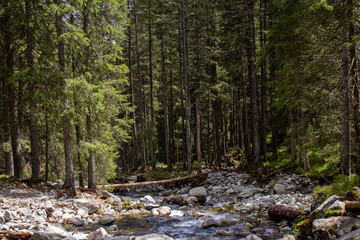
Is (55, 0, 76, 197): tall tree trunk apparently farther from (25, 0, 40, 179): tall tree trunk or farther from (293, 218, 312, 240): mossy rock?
(293, 218, 312, 240): mossy rock

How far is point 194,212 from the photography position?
11.3m

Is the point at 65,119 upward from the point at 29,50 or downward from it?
downward

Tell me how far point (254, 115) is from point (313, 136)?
910 cm

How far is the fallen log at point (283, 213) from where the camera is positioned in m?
8.76

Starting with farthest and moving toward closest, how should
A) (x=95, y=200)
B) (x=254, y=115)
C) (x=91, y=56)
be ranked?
(x=254, y=115) → (x=91, y=56) → (x=95, y=200)

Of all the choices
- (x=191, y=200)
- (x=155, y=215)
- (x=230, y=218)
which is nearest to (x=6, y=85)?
(x=155, y=215)

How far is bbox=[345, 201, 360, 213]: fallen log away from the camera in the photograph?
552 cm

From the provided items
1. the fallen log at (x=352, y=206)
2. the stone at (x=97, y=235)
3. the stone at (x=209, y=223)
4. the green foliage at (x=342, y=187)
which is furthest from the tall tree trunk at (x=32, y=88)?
the fallen log at (x=352, y=206)

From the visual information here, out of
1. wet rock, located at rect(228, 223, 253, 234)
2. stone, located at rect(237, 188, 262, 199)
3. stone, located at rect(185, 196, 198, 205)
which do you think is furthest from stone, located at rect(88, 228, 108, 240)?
stone, located at rect(237, 188, 262, 199)

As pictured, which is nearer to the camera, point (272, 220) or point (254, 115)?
point (272, 220)

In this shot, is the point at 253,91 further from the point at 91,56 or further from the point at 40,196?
the point at 40,196

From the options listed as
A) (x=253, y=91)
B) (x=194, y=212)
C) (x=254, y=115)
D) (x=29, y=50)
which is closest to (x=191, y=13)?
(x=253, y=91)

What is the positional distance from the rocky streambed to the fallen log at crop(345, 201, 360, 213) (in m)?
1.78

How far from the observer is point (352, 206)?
558 centimetres
